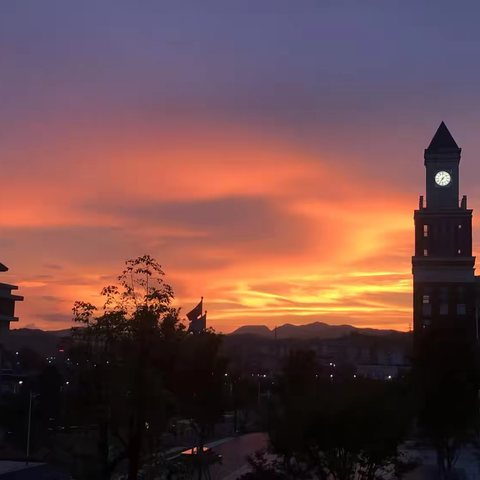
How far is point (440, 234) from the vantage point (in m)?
80.2

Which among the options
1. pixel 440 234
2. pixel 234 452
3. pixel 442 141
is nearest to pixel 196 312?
pixel 234 452

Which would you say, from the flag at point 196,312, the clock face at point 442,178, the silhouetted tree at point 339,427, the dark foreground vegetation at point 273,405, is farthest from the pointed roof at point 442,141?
the silhouetted tree at point 339,427

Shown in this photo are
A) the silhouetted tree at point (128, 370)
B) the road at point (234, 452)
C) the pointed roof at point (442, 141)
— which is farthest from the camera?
the pointed roof at point (442, 141)

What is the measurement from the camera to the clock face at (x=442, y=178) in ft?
264

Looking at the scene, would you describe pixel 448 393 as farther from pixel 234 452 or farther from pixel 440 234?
pixel 440 234

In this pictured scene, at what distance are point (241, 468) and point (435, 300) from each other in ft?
157

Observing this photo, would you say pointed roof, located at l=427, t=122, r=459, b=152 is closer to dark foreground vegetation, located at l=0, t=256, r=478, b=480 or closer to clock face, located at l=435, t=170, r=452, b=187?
clock face, located at l=435, t=170, r=452, b=187

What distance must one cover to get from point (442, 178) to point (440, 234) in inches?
241

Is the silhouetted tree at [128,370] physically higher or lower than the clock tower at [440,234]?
lower

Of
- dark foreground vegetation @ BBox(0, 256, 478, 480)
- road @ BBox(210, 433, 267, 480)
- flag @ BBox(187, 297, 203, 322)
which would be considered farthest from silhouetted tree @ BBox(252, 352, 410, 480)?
flag @ BBox(187, 297, 203, 322)

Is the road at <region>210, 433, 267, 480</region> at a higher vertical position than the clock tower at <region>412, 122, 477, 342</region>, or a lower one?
lower

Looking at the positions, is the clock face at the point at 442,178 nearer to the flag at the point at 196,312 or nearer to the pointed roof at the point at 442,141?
the pointed roof at the point at 442,141

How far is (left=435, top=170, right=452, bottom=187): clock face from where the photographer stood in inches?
3169

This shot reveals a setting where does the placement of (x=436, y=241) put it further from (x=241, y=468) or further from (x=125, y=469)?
(x=125, y=469)
